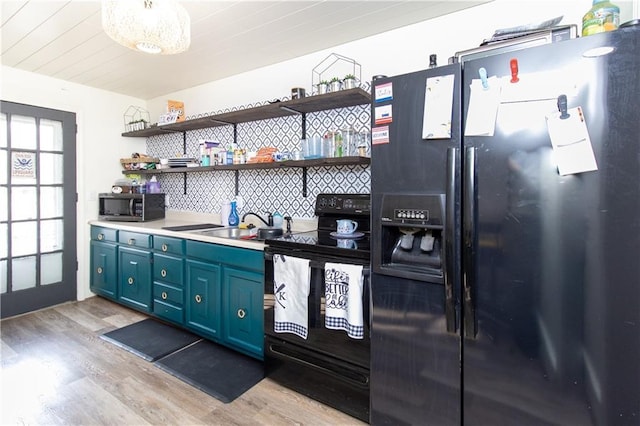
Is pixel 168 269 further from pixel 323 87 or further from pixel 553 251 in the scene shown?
pixel 553 251

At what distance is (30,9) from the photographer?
6.73 ft

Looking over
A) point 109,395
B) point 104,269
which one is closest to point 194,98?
point 104,269

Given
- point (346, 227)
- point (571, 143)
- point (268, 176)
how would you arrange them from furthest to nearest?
point (268, 176)
point (346, 227)
point (571, 143)

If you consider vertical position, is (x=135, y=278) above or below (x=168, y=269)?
below

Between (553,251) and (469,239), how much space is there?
0.90 ft

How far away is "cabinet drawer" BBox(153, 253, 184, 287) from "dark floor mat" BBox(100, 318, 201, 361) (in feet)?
1.42

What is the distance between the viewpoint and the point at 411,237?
1.52 m

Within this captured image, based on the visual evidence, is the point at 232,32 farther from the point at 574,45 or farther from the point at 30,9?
the point at 574,45

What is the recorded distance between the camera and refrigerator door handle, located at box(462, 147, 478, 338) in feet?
4.25

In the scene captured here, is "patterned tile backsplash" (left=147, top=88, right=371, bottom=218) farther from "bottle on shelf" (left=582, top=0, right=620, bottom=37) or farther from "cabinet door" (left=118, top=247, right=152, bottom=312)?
"bottle on shelf" (left=582, top=0, right=620, bottom=37)

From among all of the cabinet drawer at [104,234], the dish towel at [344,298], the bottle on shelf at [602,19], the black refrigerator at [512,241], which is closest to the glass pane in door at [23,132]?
the cabinet drawer at [104,234]

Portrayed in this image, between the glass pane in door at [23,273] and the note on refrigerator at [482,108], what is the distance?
13.2ft

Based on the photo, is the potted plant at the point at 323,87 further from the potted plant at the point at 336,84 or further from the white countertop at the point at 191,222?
the white countertop at the point at 191,222

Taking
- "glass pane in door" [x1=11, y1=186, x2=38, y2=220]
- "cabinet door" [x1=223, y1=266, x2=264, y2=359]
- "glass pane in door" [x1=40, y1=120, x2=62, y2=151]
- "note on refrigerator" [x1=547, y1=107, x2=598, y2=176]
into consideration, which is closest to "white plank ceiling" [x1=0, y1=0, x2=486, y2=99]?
"glass pane in door" [x1=40, y1=120, x2=62, y2=151]
